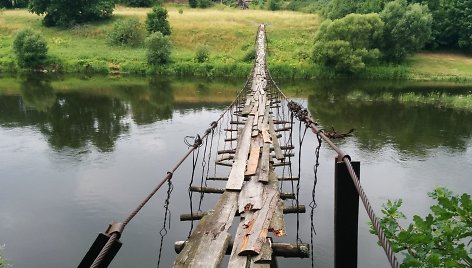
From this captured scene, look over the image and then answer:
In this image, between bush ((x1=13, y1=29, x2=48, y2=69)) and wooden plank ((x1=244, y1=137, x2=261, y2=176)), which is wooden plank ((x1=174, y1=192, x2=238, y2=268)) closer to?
wooden plank ((x1=244, y1=137, x2=261, y2=176))

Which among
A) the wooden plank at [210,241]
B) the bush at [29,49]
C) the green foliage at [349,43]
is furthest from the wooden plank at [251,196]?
the bush at [29,49]

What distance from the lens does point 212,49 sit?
40.2 metres

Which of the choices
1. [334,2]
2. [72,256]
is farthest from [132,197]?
[334,2]

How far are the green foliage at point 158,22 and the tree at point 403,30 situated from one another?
19894 millimetres

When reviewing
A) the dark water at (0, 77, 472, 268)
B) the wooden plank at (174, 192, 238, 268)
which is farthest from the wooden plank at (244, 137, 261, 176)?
the dark water at (0, 77, 472, 268)

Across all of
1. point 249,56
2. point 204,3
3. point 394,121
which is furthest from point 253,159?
point 204,3

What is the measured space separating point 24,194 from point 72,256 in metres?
3.97

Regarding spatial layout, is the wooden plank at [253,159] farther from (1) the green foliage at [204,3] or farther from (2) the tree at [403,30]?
(1) the green foliage at [204,3]

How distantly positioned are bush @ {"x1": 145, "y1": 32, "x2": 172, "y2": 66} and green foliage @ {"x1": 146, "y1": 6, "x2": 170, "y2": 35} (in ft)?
17.1

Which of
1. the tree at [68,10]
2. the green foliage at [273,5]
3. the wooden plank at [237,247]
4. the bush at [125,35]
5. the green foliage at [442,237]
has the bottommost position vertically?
the wooden plank at [237,247]

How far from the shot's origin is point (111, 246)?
2.62 m

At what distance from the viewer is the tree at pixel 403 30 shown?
117ft

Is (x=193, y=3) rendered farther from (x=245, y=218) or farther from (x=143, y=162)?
(x=245, y=218)

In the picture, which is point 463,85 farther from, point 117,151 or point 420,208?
point 117,151
